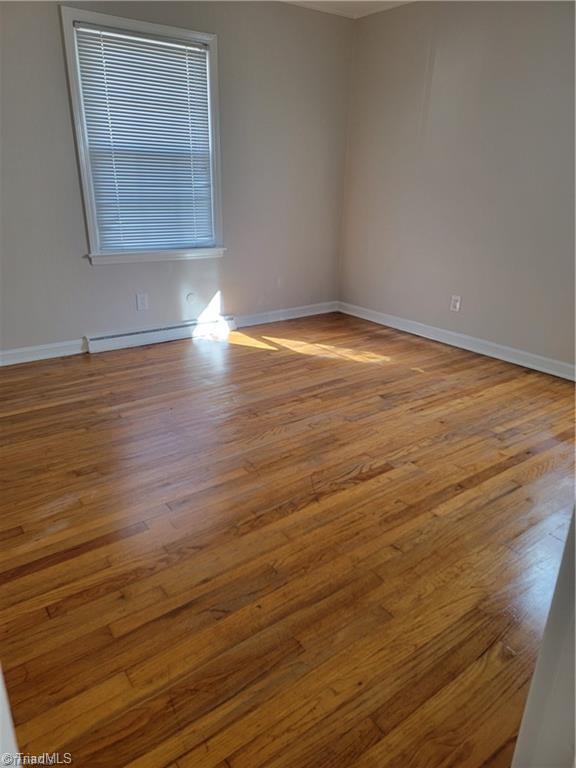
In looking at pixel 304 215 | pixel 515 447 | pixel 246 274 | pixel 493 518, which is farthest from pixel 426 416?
pixel 304 215

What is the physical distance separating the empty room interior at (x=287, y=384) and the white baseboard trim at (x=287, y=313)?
2 centimetres

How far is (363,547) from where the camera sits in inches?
70.0

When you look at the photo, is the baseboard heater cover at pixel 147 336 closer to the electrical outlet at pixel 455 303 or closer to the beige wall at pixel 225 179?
the beige wall at pixel 225 179

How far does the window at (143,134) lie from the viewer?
3.16 m

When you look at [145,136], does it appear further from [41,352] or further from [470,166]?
[470,166]

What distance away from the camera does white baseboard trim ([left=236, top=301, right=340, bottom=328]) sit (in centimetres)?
442

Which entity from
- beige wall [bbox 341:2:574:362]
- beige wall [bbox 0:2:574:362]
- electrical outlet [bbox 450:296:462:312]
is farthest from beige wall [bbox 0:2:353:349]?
electrical outlet [bbox 450:296:462:312]

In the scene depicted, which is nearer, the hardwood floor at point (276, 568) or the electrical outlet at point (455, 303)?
the hardwood floor at point (276, 568)

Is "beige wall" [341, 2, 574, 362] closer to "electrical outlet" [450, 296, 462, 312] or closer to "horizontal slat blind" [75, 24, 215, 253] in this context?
"electrical outlet" [450, 296, 462, 312]

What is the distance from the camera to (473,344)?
389cm

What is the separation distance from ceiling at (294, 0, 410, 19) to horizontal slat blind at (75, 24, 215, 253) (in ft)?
3.62

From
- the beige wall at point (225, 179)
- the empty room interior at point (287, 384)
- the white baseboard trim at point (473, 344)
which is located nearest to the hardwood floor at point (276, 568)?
the empty room interior at point (287, 384)

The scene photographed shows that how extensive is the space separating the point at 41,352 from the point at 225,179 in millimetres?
1934

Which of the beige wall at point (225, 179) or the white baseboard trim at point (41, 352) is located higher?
the beige wall at point (225, 179)
